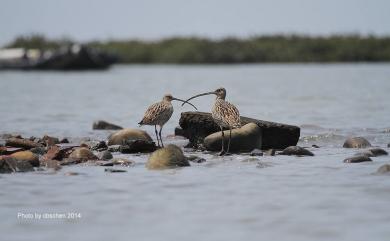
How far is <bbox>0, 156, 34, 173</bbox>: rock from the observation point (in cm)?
1285

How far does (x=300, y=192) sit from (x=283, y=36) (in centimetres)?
9333

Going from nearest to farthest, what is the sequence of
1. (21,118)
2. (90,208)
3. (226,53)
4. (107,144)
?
(90,208)
(107,144)
(21,118)
(226,53)

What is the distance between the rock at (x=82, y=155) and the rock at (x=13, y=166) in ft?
3.69

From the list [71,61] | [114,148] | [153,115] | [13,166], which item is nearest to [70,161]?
[13,166]

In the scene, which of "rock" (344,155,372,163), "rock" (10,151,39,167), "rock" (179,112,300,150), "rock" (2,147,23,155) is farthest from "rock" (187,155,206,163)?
"rock" (2,147,23,155)

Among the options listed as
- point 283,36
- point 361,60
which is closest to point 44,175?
point 361,60

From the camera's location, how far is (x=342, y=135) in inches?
760

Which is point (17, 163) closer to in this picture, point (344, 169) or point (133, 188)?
point (133, 188)

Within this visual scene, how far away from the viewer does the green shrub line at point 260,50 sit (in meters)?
93.6

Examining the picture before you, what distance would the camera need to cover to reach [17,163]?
1301 centimetres

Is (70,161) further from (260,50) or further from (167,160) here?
(260,50)

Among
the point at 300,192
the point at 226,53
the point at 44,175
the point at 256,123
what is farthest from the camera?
the point at 226,53

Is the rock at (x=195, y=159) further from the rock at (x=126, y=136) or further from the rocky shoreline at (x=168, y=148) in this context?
the rock at (x=126, y=136)

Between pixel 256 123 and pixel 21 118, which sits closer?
pixel 256 123
